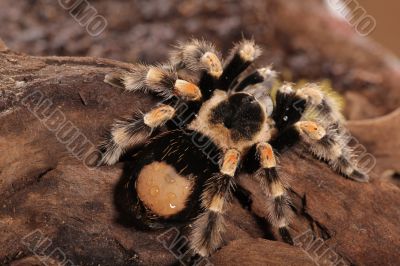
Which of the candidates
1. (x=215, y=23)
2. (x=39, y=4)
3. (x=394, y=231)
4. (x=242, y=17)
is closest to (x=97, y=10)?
(x=39, y=4)

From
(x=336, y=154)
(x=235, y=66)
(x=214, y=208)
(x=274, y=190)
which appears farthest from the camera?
(x=235, y=66)

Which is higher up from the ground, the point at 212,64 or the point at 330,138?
the point at 330,138

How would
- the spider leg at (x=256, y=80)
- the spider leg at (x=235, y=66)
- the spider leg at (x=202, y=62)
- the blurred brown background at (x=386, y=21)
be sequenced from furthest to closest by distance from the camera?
1. the blurred brown background at (x=386, y=21)
2. the spider leg at (x=256, y=80)
3. the spider leg at (x=235, y=66)
4. the spider leg at (x=202, y=62)

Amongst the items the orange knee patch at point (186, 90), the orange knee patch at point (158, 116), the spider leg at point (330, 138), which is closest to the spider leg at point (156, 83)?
the orange knee patch at point (186, 90)

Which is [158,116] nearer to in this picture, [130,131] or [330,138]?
[130,131]

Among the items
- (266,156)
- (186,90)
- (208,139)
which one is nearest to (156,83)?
(186,90)

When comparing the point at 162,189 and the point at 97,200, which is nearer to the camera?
the point at 162,189

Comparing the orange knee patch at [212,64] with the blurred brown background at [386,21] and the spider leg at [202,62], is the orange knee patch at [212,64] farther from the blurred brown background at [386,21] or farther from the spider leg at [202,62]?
the blurred brown background at [386,21]
